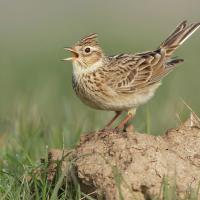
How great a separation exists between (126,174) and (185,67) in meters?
7.99

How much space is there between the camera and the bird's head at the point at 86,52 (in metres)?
8.20

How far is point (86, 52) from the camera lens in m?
8.23

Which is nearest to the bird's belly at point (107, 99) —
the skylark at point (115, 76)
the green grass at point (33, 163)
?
the skylark at point (115, 76)

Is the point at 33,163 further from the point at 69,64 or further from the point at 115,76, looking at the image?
the point at 69,64

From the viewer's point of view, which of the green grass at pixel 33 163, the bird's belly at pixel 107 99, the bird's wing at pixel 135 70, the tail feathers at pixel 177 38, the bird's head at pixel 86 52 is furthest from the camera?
the tail feathers at pixel 177 38

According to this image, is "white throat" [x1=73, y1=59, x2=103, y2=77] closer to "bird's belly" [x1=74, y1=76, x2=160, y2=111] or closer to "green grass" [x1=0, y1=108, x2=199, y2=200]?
"bird's belly" [x1=74, y1=76, x2=160, y2=111]

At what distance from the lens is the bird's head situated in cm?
820

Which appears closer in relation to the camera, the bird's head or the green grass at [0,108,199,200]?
the green grass at [0,108,199,200]

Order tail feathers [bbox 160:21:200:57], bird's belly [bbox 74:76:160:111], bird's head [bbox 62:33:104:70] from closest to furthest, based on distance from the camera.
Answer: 1. bird's belly [bbox 74:76:160:111]
2. bird's head [bbox 62:33:104:70]
3. tail feathers [bbox 160:21:200:57]

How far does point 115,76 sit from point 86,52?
47 cm

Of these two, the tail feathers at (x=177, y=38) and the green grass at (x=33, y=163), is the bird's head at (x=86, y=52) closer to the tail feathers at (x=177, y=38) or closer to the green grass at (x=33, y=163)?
the green grass at (x=33, y=163)

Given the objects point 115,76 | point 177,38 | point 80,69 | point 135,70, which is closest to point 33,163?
point 80,69

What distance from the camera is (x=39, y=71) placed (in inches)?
542

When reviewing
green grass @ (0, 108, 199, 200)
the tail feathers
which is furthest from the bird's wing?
green grass @ (0, 108, 199, 200)
